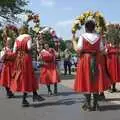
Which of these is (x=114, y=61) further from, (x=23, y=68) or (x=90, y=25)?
(x=90, y=25)

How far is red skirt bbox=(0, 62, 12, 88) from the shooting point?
14.9 m

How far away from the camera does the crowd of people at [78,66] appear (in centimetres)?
1065

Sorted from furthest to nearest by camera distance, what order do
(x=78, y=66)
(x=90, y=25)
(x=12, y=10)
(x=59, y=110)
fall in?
(x=12, y=10) < (x=59, y=110) < (x=78, y=66) < (x=90, y=25)

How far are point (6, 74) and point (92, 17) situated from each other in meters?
4.66

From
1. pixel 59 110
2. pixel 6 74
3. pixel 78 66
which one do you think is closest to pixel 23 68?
pixel 59 110

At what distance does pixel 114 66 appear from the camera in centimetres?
1441

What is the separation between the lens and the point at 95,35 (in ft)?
34.9

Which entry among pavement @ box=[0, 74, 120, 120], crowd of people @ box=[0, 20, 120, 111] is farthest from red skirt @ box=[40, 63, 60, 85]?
pavement @ box=[0, 74, 120, 120]

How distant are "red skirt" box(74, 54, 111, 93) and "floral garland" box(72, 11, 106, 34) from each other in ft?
2.33

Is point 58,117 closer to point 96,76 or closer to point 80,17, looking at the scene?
point 96,76

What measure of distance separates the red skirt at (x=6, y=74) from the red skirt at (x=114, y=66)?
2759 mm

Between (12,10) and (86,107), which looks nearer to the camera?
(86,107)

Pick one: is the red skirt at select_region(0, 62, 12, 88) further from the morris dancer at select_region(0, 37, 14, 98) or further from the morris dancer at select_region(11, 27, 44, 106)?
the morris dancer at select_region(11, 27, 44, 106)

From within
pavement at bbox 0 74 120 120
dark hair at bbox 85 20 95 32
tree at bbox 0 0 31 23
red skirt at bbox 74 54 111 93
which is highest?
tree at bbox 0 0 31 23
